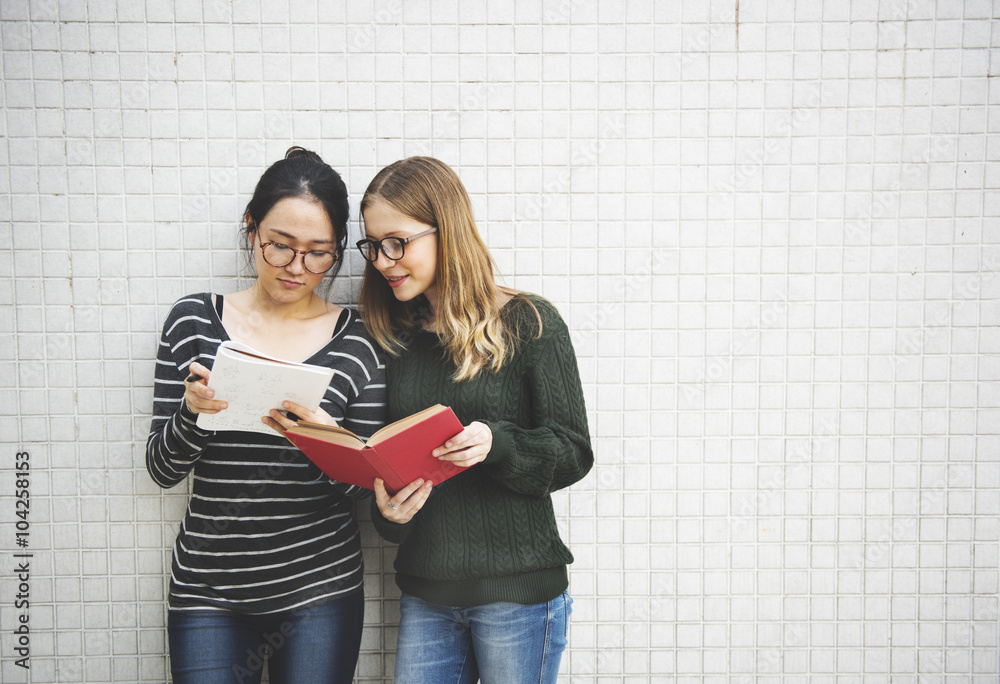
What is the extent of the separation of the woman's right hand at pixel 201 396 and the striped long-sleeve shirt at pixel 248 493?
161 mm

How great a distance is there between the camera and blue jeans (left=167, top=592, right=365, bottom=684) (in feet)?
4.18

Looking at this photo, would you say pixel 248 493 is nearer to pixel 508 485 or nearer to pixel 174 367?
pixel 174 367

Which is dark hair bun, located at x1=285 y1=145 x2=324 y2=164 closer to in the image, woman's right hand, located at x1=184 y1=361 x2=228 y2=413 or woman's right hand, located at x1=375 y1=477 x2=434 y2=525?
woman's right hand, located at x1=184 y1=361 x2=228 y2=413

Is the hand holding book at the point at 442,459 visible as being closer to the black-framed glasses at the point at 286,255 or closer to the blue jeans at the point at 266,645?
the blue jeans at the point at 266,645

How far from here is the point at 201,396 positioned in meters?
1.11

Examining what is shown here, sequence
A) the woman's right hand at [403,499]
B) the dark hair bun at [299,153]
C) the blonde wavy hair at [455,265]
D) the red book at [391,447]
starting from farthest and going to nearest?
the dark hair bun at [299,153] < the blonde wavy hair at [455,265] < the woman's right hand at [403,499] < the red book at [391,447]

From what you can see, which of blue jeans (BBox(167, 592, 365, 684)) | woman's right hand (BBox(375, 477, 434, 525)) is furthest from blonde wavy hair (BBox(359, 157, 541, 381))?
blue jeans (BBox(167, 592, 365, 684))

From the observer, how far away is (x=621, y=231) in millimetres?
1620

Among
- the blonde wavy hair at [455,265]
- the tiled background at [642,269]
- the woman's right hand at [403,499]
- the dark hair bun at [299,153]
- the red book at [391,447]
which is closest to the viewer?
the red book at [391,447]

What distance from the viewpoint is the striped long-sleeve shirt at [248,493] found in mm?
1280

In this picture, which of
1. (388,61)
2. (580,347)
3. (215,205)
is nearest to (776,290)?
(580,347)

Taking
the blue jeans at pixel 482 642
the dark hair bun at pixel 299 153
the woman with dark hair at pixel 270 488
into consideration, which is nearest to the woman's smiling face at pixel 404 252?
the woman with dark hair at pixel 270 488

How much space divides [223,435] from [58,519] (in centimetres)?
77

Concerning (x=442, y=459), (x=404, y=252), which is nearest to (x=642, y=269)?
(x=404, y=252)
